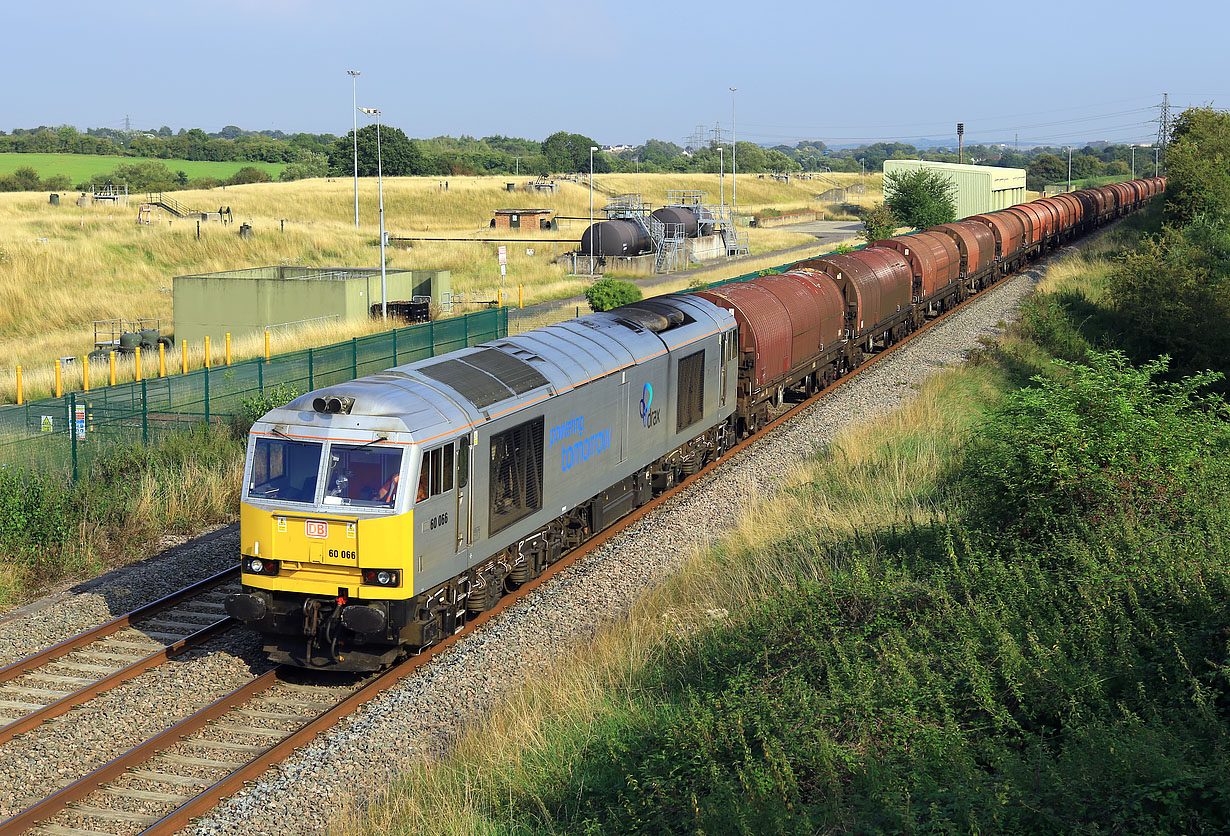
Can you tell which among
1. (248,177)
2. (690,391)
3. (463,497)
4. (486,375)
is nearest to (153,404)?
(690,391)

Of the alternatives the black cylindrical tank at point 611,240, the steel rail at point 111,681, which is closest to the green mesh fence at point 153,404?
the steel rail at point 111,681

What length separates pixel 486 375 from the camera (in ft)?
43.8

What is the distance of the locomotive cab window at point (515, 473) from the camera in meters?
13.0

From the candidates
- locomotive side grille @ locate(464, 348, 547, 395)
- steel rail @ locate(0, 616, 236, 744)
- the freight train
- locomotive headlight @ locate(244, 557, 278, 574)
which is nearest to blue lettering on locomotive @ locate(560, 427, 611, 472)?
the freight train

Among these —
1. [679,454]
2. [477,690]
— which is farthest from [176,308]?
[477,690]

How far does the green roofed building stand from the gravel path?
2253 cm

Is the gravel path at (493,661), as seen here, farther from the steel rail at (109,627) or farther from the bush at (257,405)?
the bush at (257,405)

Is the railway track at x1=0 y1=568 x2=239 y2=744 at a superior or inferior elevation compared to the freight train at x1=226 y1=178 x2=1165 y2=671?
inferior

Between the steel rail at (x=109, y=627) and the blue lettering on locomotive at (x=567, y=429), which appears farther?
the blue lettering on locomotive at (x=567, y=429)

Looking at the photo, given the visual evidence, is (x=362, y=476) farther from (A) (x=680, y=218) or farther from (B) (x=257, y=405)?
(A) (x=680, y=218)

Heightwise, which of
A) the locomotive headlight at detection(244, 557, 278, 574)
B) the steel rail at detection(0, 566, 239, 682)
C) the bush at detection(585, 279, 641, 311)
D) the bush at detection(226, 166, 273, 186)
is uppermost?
the bush at detection(226, 166, 273, 186)

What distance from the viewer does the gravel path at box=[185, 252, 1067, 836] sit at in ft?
31.2

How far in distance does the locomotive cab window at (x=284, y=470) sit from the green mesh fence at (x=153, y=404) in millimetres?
8858

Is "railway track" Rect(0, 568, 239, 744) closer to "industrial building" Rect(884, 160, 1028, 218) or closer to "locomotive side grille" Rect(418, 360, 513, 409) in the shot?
"locomotive side grille" Rect(418, 360, 513, 409)
